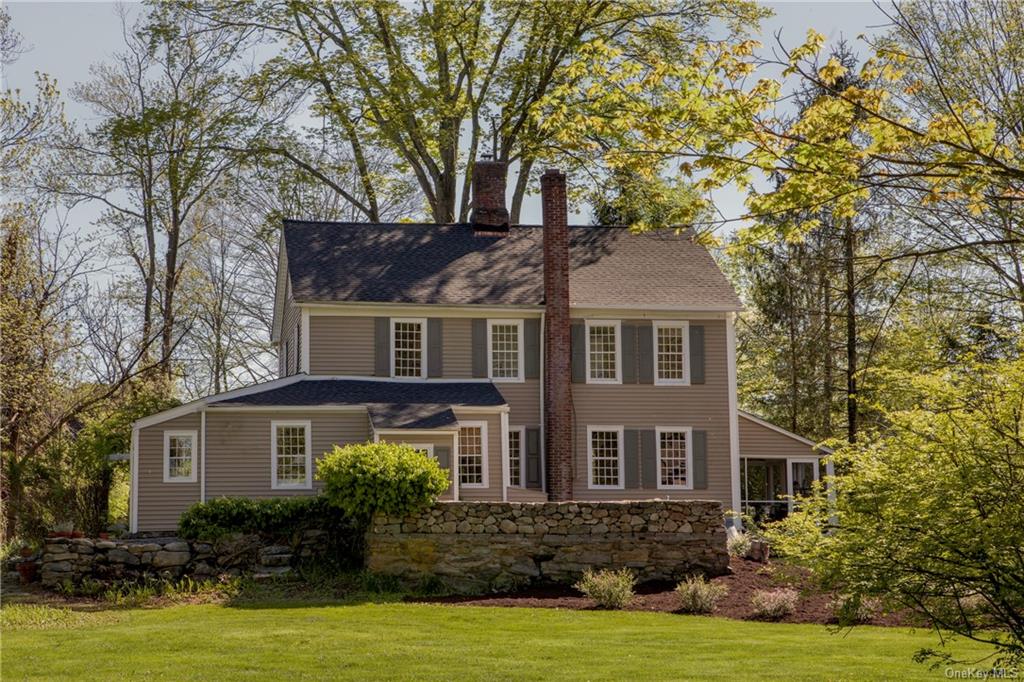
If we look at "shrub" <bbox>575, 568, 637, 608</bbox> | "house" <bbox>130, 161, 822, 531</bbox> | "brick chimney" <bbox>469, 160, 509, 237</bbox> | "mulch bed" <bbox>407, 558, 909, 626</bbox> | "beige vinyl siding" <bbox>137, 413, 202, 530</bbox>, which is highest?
"brick chimney" <bbox>469, 160, 509, 237</bbox>

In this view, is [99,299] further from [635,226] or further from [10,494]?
[635,226]

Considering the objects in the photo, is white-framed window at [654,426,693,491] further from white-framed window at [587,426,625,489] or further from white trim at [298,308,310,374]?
white trim at [298,308,310,374]

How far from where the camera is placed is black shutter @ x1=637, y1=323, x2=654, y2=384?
87.7ft

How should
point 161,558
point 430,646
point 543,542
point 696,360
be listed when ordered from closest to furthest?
point 430,646 → point 161,558 → point 543,542 → point 696,360

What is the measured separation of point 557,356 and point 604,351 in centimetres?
124

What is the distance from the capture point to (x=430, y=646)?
14.0 metres

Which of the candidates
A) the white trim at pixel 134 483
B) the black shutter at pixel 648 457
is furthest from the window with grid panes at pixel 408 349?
the white trim at pixel 134 483

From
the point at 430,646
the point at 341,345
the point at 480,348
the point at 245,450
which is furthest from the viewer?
the point at 480,348

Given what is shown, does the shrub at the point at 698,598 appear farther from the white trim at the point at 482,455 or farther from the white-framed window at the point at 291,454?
the white-framed window at the point at 291,454

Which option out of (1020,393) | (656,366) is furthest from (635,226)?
(656,366)

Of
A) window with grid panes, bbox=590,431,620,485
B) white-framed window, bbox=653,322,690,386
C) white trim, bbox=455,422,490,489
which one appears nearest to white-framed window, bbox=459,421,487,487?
white trim, bbox=455,422,490,489

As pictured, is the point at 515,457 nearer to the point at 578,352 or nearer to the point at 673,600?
the point at 578,352

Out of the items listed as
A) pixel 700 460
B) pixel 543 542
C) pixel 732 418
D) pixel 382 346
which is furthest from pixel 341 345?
pixel 732 418

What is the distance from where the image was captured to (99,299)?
31.3 m
